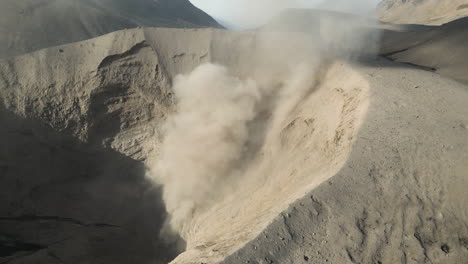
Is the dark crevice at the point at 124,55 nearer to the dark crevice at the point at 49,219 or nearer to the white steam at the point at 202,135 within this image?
the white steam at the point at 202,135

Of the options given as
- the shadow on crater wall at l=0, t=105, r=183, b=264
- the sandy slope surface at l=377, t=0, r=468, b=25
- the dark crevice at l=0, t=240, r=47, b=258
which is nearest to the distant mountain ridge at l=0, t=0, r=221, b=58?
the shadow on crater wall at l=0, t=105, r=183, b=264

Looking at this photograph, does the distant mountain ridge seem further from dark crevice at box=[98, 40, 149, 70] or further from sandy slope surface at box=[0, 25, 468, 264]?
dark crevice at box=[98, 40, 149, 70]

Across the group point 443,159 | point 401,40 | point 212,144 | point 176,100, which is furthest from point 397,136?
point 401,40

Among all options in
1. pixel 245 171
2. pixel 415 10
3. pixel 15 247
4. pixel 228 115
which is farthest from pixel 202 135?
pixel 415 10

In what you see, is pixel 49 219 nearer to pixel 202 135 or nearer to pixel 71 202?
pixel 71 202

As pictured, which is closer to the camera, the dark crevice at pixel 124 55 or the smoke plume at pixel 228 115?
the smoke plume at pixel 228 115

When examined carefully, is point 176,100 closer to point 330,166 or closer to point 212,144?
point 212,144

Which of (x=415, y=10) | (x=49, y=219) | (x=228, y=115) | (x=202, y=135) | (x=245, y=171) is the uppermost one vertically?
(x=228, y=115)

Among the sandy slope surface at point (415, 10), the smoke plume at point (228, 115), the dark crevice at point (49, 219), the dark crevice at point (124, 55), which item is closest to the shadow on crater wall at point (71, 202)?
the dark crevice at point (49, 219)

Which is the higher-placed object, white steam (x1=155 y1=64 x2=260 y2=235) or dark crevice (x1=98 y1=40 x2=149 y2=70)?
dark crevice (x1=98 y1=40 x2=149 y2=70)

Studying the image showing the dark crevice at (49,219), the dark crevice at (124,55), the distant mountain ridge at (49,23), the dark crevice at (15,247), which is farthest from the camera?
the distant mountain ridge at (49,23)
